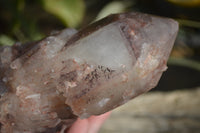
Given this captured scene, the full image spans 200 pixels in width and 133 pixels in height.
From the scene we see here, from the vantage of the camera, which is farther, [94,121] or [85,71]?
[94,121]

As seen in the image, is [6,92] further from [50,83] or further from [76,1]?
[76,1]

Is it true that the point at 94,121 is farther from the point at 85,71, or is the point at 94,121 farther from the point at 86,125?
the point at 85,71

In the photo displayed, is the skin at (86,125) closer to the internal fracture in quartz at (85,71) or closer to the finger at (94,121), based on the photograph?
the finger at (94,121)

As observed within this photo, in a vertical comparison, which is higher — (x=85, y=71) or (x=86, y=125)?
(x=85, y=71)

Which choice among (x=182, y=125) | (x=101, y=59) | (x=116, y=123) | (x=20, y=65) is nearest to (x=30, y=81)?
(x=20, y=65)

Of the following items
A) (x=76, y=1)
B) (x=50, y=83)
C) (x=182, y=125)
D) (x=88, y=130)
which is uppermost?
(x=50, y=83)

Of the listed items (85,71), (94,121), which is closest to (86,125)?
(94,121)

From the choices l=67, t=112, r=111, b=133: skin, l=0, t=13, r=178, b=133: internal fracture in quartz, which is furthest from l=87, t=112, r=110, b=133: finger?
l=0, t=13, r=178, b=133: internal fracture in quartz

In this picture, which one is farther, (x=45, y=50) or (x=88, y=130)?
(x=88, y=130)

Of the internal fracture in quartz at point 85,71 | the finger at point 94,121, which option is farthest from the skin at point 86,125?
the internal fracture in quartz at point 85,71
